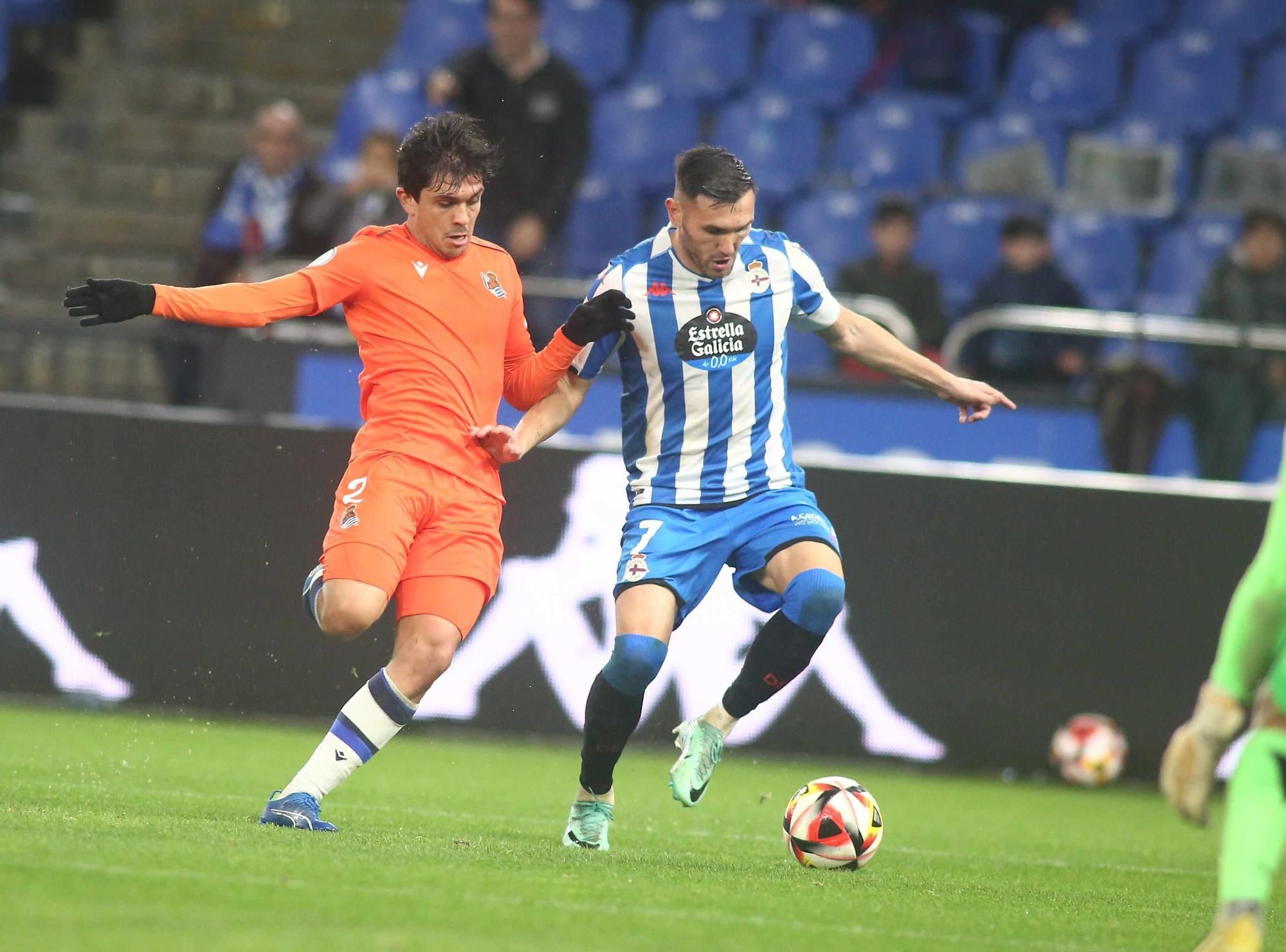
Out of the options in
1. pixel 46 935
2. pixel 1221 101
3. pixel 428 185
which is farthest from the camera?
pixel 1221 101

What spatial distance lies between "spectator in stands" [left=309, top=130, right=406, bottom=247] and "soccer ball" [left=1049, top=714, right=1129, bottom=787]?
4.86m

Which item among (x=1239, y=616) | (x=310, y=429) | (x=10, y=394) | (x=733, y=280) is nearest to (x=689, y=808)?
(x=733, y=280)

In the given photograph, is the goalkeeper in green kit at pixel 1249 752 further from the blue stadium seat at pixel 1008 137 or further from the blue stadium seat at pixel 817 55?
the blue stadium seat at pixel 817 55

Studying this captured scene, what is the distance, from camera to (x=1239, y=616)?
3.59 meters

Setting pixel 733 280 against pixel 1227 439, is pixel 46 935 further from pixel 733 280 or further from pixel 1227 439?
pixel 1227 439

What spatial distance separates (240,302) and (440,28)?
874 cm

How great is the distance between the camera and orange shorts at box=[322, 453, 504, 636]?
5375mm

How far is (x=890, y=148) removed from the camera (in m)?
13.1

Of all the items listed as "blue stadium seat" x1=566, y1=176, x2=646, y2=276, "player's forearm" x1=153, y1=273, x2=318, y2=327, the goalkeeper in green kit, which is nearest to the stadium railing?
"blue stadium seat" x1=566, y1=176, x2=646, y2=276

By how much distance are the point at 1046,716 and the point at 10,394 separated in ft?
18.7

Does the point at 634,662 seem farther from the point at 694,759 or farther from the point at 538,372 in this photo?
the point at 538,372

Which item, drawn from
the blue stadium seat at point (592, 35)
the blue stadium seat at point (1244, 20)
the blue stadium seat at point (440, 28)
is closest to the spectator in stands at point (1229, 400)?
the blue stadium seat at point (1244, 20)

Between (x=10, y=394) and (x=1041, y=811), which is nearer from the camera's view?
(x=1041, y=811)

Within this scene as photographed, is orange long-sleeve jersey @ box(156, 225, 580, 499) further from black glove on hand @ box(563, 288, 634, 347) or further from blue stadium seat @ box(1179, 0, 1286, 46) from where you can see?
blue stadium seat @ box(1179, 0, 1286, 46)
